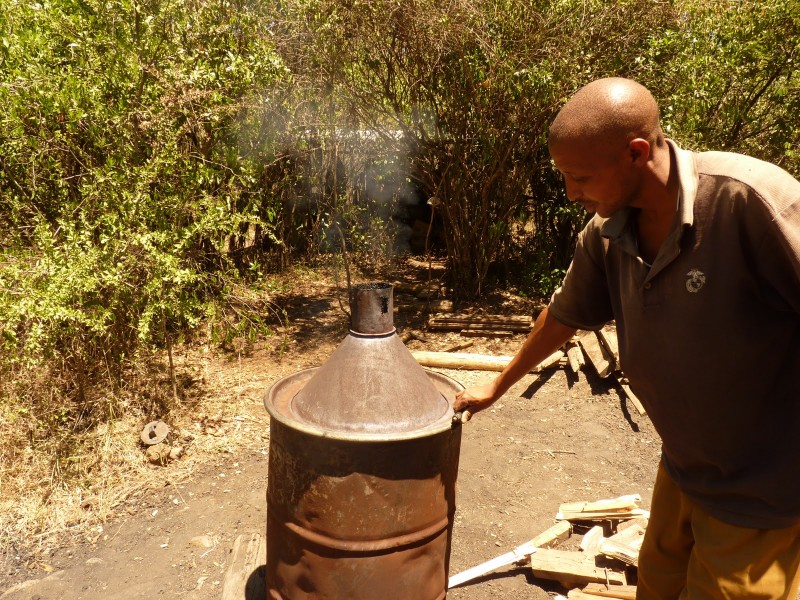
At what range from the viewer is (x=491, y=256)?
809 cm

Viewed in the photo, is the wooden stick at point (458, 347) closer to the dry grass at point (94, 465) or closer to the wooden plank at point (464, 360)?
the wooden plank at point (464, 360)

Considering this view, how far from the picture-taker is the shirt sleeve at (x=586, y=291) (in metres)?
2.32

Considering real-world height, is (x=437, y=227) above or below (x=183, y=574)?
above

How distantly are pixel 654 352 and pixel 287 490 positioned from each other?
1401mm

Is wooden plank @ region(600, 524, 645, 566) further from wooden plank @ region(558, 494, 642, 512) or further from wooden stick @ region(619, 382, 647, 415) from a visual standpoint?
wooden stick @ region(619, 382, 647, 415)

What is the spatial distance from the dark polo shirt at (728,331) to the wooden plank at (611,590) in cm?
140

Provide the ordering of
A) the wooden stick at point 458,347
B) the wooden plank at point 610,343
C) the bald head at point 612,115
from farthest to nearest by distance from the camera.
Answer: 1. the wooden stick at point 458,347
2. the wooden plank at point 610,343
3. the bald head at point 612,115

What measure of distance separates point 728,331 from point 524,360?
2.86ft

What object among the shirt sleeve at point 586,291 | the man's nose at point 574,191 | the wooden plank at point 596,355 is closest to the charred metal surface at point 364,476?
the shirt sleeve at point 586,291

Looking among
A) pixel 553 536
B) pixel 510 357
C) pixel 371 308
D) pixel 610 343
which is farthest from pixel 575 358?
pixel 371 308

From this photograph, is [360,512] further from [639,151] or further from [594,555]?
[594,555]

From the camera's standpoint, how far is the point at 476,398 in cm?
252

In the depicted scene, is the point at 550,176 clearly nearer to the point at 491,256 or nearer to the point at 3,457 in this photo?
the point at 491,256

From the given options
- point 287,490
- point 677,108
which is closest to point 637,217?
point 287,490
